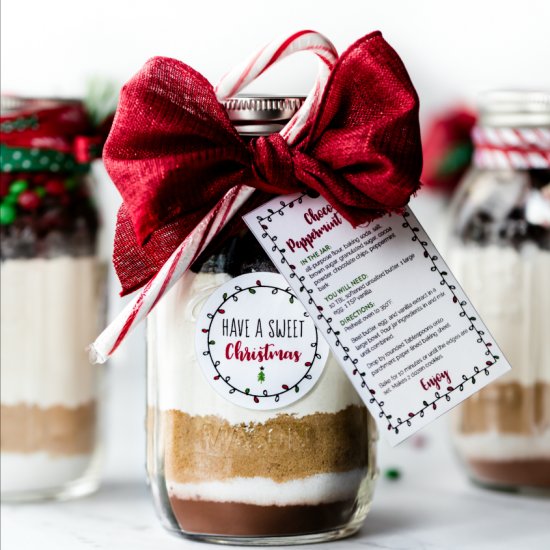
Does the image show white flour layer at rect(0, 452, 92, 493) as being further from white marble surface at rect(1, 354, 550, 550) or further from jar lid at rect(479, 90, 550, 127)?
jar lid at rect(479, 90, 550, 127)

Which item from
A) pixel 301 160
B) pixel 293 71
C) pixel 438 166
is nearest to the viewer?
pixel 301 160

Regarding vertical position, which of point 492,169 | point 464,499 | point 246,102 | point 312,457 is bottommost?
point 464,499

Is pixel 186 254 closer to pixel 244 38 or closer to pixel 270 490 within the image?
pixel 270 490

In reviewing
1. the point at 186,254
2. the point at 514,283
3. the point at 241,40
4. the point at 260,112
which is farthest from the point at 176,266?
the point at 241,40

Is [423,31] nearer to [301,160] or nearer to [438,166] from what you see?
[438,166]

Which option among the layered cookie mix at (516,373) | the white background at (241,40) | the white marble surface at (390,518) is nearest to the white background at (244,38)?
the white background at (241,40)

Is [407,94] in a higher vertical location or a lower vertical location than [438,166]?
higher

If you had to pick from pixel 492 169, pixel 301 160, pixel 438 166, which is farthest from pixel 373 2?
pixel 301 160

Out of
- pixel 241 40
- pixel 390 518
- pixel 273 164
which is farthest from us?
pixel 241 40
